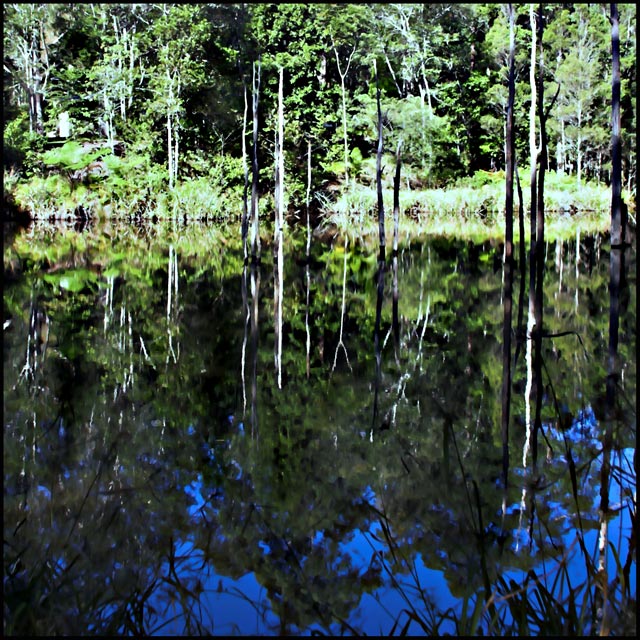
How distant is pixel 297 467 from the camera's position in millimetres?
3482

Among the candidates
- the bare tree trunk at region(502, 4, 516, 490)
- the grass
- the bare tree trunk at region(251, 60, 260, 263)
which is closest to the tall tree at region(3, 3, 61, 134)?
the grass

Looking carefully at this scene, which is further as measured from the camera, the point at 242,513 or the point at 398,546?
the point at 242,513

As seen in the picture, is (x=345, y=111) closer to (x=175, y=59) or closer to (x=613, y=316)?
(x=175, y=59)

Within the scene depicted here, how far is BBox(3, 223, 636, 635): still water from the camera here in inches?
90.7

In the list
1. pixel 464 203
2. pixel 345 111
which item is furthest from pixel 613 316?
pixel 345 111

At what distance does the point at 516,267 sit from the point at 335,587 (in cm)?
942

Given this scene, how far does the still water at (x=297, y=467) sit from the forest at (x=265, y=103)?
16793 mm

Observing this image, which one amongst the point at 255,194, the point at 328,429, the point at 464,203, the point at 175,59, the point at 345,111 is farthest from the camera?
the point at 345,111

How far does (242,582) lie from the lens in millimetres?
2438

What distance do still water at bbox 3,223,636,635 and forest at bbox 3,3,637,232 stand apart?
1679 centimetres

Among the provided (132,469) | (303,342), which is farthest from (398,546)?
(303,342)

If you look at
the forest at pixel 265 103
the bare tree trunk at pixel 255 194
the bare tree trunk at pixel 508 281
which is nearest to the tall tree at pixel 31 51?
the forest at pixel 265 103

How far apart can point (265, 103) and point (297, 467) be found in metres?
24.6

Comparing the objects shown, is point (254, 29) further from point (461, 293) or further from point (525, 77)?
point (461, 293)
